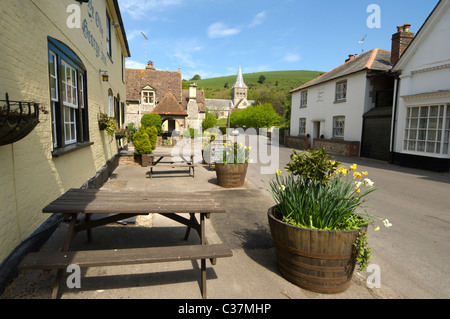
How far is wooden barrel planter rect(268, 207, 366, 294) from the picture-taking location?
105 inches

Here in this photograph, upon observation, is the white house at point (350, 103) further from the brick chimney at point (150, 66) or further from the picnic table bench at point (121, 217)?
the brick chimney at point (150, 66)

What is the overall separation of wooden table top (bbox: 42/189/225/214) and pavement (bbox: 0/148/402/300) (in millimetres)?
203

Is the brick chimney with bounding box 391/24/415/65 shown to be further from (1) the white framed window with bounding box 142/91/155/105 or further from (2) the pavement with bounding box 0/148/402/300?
(1) the white framed window with bounding box 142/91/155/105

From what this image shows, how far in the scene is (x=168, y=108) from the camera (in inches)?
1034

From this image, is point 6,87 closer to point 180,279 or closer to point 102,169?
point 180,279

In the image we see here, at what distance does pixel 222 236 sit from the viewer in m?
4.41

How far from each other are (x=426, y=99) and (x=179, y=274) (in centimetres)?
1364

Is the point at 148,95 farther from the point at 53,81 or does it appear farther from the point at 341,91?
the point at 53,81

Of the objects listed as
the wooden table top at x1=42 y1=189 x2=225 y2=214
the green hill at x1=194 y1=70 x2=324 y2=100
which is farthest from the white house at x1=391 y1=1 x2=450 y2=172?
the green hill at x1=194 y1=70 x2=324 y2=100

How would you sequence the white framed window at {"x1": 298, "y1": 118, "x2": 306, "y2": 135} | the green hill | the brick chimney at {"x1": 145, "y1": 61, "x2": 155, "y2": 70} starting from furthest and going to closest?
the green hill → the brick chimney at {"x1": 145, "y1": 61, "x2": 155, "y2": 70} → the white framed window at {"x1": 298, "y1": 118, "x2": 306, "y2": 135}

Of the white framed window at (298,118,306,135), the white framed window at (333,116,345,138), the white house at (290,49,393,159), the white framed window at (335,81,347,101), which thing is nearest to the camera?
the white house at (290,49,393,159)

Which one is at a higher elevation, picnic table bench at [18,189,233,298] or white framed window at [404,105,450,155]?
white framed window at [404,105,450,155]

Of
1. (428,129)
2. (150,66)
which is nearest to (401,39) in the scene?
(428,129)
